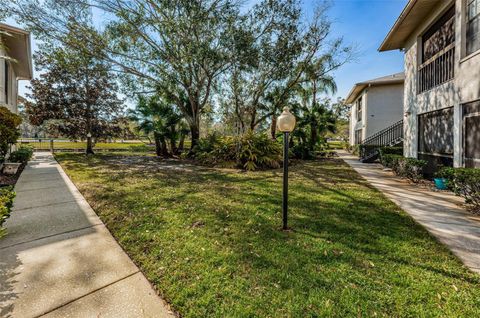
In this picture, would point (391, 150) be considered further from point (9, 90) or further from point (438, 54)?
point (9, 90)

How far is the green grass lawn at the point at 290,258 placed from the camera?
81.3 inches

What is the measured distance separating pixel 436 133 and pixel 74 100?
20757mm

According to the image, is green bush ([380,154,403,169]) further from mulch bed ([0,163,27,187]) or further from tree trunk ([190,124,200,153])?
mulch bed ([0,163,27,187])

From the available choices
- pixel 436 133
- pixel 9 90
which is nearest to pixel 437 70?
pixel 436 133

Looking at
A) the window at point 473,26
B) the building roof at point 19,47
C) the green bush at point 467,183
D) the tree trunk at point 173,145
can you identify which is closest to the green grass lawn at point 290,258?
the green bush at point 467,183

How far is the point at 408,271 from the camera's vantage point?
2508 mm

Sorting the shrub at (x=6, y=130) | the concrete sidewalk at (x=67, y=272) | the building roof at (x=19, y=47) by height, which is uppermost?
the building roof at (x=19, y=47)

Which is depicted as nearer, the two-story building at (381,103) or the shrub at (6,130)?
the shrub at (6,130)

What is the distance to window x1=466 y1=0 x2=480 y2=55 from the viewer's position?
544 cm

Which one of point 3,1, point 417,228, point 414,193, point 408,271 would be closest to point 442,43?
point 414,193

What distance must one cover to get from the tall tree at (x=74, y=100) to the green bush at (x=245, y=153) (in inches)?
367

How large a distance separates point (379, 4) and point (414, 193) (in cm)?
798

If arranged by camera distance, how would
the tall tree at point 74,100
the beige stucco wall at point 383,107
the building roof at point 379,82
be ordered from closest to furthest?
the tall tree at point 74,100
the building roof at point 379,82
the beige stucco wall at point 383,107

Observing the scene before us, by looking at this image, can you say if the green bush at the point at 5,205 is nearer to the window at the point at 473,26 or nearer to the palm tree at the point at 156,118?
the window at the point at 473,26
